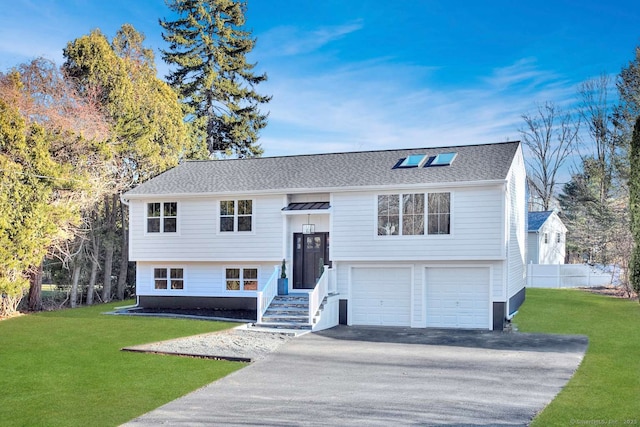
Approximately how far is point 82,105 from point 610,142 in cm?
2825

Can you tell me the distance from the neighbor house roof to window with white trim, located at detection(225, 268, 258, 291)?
72.9 ft

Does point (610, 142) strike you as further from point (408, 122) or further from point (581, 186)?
point (408, 122)

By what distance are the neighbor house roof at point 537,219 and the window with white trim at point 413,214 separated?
2049cm

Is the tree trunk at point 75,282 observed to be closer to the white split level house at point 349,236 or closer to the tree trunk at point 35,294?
the tree trunk at point 35,294

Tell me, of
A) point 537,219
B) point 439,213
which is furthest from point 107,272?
point 537,219

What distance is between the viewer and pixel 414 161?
68.2 ft

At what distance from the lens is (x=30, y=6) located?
19.7 m

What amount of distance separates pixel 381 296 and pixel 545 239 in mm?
23278

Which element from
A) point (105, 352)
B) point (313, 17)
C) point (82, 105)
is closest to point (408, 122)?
point (313, 17)

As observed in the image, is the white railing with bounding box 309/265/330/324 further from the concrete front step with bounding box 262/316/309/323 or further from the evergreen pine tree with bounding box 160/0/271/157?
the evergreen pine tree with bounding box 160/0/271/157

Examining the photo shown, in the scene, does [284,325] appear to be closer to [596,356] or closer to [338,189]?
[338,189]

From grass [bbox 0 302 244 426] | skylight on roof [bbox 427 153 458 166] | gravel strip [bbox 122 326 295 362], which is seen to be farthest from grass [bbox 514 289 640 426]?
gravel strip [bbox 122 326 295 362]

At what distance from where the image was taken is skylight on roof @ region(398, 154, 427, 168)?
20453mm

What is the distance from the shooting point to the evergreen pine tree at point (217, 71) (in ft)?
130
